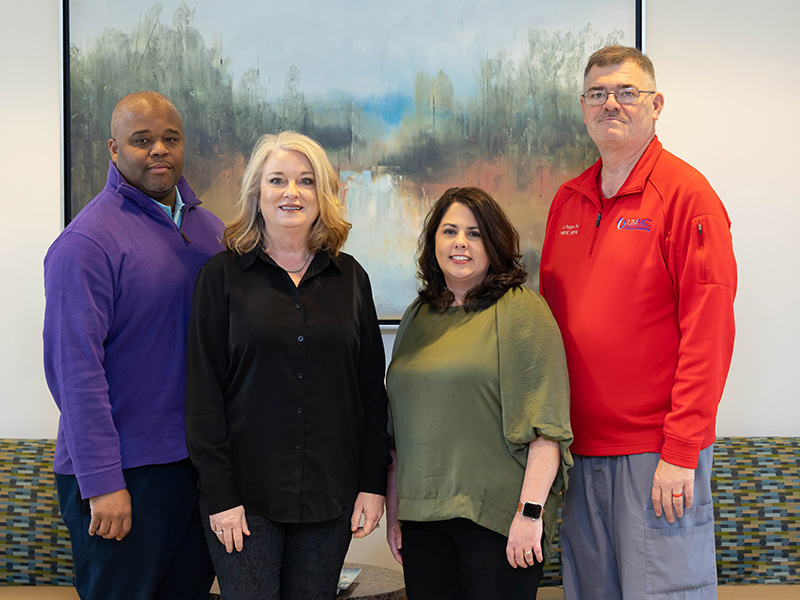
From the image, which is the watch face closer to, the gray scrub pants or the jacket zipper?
the gray scrub pants

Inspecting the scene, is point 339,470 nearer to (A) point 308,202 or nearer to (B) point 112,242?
(A) point 308,202

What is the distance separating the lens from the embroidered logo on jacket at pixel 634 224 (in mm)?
1728

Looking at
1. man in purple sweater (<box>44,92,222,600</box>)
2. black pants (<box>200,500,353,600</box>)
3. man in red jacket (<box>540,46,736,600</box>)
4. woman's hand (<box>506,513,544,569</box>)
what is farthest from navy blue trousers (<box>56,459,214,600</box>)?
man in red jacket (<box>540,46,736,600</box>)


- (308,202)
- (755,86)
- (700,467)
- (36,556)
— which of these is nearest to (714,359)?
(700,467)

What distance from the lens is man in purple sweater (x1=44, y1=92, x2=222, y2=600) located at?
1.60m

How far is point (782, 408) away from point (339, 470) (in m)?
1.92

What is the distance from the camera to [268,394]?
64.2 inches

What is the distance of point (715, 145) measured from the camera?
8.68ft

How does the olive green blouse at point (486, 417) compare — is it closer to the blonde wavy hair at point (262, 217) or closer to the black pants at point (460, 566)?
the black pants at point (460, 566)

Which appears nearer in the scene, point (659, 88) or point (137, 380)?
point (137, 380)

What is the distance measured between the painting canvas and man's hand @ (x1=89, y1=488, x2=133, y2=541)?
1.31 meters

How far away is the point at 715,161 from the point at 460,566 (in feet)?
6.09

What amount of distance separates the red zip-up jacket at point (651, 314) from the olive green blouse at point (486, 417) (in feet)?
0.44

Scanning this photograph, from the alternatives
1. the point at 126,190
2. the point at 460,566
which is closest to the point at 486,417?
the point at 460,566
